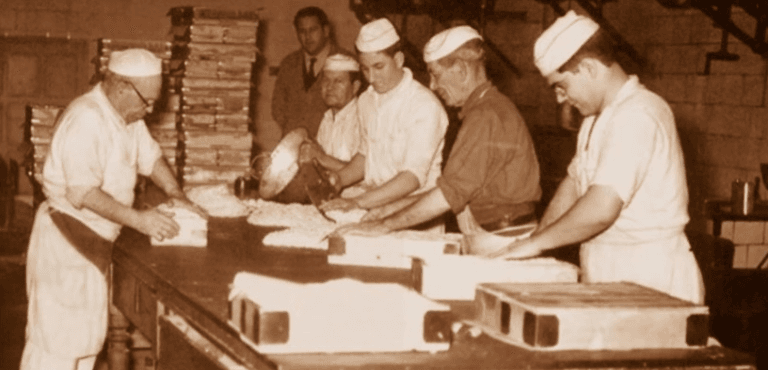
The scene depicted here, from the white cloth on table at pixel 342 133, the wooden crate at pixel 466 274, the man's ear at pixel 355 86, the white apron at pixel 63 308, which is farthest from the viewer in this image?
the man's ear at pixel 355 86

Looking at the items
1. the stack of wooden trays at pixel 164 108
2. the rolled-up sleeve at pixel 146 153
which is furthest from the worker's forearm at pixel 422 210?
the stack of wooden trays at pixel 164 108

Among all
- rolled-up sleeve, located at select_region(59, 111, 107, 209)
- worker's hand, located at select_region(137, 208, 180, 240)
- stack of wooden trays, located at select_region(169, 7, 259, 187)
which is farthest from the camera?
stack of wooden trays, located at select_region(169, 7, 259, 187)

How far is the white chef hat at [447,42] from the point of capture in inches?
175

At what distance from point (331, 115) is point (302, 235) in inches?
84.7

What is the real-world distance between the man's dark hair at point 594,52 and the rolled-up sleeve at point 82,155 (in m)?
2.07

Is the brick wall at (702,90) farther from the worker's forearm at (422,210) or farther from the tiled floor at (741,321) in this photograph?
the worker's forearm at (422,210)

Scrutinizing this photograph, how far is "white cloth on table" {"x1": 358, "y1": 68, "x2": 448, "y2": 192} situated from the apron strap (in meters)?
1.39

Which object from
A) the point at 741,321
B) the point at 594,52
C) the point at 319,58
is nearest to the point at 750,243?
the point at 741,321

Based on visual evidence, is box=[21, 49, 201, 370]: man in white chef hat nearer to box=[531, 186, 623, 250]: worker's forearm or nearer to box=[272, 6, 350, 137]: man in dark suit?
box=[531, 186, 623, 250]: worker's forearm

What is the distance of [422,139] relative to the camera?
17.0ft

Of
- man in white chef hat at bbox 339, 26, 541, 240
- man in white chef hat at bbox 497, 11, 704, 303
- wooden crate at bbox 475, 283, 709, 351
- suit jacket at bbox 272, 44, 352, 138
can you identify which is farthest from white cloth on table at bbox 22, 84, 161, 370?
suit jacket at bbox 272, 44, 352, 138

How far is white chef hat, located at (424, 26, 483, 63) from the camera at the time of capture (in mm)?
4445

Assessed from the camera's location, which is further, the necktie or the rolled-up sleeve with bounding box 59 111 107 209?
the necktie

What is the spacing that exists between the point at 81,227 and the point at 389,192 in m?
1.32
